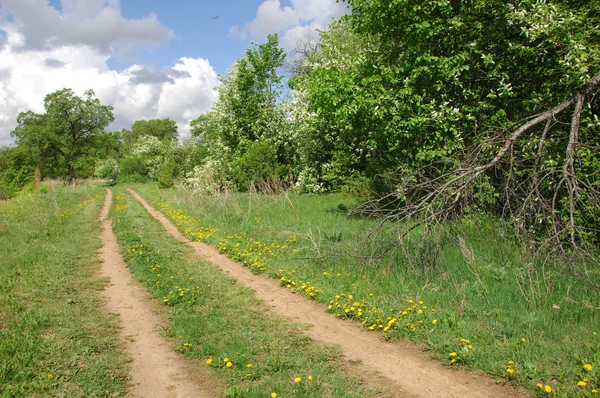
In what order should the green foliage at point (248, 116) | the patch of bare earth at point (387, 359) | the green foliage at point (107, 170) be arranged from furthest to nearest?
1. the green foliage at point (107, 170)
2. the green foliage at point (248, 116)
3. the patch of bare earth at point (387, 359)

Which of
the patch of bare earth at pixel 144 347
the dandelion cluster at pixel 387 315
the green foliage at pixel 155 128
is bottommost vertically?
the patch of bare earth at pixel 144 347

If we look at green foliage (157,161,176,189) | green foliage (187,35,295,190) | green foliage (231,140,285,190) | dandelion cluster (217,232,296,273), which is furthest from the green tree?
dandelion cluster (217,232,296,273)

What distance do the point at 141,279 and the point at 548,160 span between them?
25.3 feet

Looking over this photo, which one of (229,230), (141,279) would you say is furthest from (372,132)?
(141,279)

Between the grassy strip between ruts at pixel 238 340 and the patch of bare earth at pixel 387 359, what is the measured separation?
0.73 feet

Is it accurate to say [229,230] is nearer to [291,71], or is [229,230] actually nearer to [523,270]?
[523,270]

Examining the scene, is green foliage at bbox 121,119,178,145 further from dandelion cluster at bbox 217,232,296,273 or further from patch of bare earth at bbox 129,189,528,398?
patch of bare earth at bbox 129,189,528,398

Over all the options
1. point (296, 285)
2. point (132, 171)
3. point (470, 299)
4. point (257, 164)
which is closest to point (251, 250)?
point (296, 285)

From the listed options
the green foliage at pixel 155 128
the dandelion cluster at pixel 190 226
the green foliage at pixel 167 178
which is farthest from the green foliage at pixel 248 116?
the green foliage at pixel 155 128

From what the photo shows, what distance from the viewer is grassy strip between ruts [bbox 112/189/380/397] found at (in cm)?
388

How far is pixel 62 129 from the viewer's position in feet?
167

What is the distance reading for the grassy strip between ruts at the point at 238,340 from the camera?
3881 mm

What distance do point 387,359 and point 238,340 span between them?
1692mm

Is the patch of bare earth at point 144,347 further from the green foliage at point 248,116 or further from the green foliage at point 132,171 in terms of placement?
the green foliage at point 132,171
